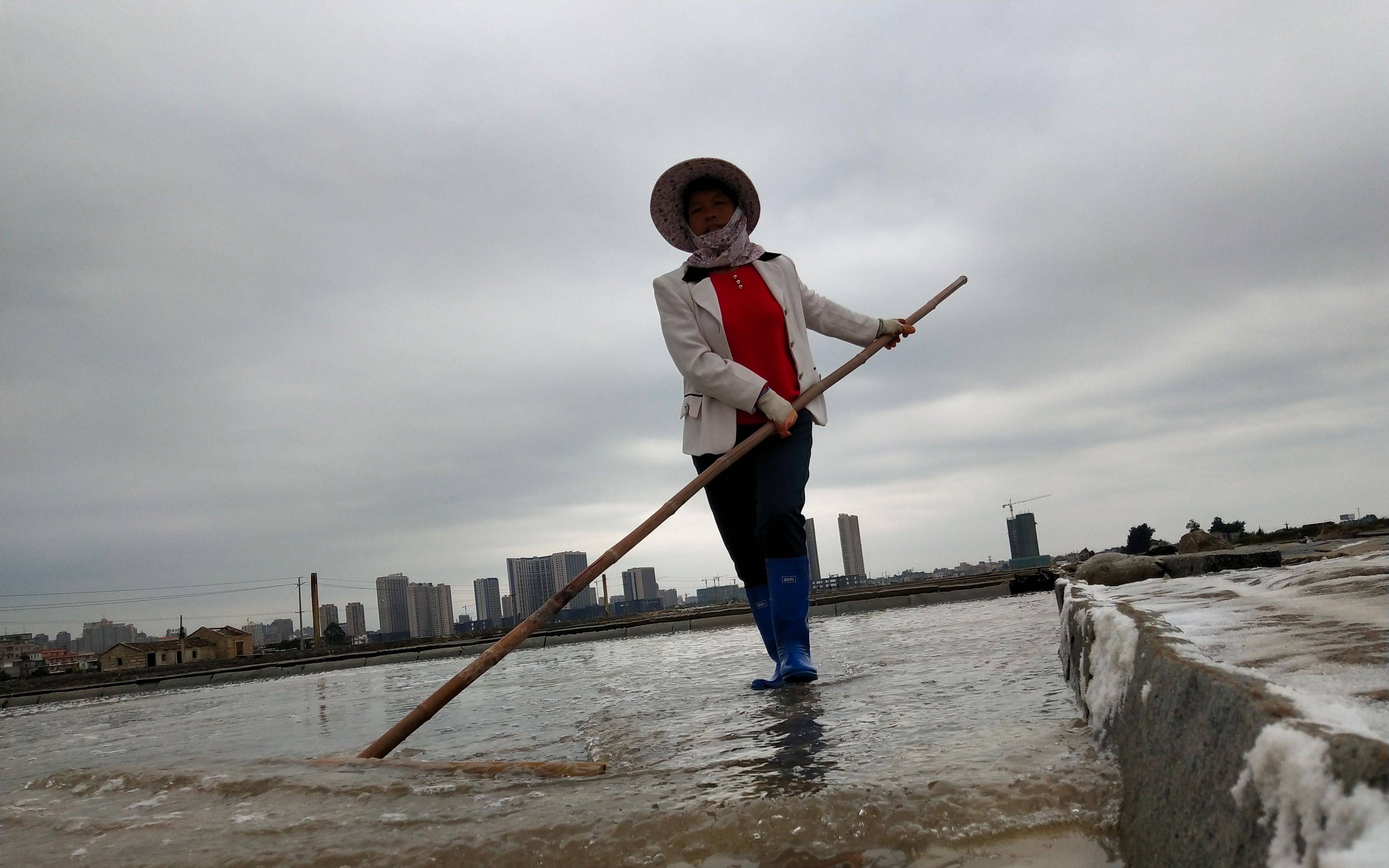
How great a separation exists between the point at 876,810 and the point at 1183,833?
55 centimetres

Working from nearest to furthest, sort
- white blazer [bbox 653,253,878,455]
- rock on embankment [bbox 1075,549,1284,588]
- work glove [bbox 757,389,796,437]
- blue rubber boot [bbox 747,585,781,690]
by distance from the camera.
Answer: blue rubber boot [bbox 747,585,781,690]
work glove [bbox 757,389,796,437]
white blazer [bbox 653,253,878,455]
rock on embankment [bbox 1075,549,1284,588]

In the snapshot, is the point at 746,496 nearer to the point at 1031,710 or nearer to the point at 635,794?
the point at 1031,710

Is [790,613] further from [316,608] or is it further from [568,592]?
[316,608]

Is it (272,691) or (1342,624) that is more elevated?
(1342,624)

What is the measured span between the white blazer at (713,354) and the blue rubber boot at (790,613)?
0.56 m

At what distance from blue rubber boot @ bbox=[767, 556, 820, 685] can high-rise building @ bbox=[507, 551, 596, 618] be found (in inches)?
3019

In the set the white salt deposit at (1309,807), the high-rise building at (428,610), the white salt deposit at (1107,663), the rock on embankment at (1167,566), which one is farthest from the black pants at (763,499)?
the high-rise building at (428,610)

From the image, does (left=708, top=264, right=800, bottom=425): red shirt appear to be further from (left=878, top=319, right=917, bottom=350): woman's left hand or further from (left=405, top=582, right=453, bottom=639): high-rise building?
(left=405, top=582, right=453, bottom=639): high-rise building

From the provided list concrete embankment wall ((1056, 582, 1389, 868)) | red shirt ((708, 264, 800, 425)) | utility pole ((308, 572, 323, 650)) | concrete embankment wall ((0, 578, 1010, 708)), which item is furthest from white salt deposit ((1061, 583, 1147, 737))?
utility pole ((308, 572, 323, 650))

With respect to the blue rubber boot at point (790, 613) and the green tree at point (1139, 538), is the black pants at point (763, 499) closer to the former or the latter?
the blue rubber boot at point (790, 613)

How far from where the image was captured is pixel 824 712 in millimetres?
2158

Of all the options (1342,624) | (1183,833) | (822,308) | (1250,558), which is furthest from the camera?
(1250,558)

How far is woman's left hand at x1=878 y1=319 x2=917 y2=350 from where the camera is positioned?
153 inches

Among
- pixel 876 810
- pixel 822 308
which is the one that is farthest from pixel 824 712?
pixel 822 308
